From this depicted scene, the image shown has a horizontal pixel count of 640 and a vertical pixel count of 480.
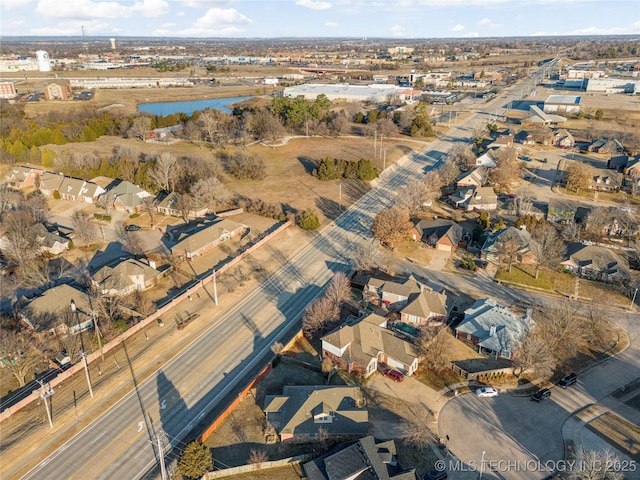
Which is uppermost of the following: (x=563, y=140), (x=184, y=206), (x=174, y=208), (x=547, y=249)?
(x=563, y=140)

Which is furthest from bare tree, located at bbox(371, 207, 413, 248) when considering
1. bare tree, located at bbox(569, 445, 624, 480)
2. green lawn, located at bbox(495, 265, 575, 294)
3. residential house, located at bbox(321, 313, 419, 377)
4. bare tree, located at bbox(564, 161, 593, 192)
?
bare tree, located at bbox(564, 161, 593, 192)

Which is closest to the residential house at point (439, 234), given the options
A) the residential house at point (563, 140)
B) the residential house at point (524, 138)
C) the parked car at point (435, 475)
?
the parked car at point (435, 475)

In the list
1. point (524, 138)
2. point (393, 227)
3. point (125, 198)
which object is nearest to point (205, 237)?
point (125, 198)

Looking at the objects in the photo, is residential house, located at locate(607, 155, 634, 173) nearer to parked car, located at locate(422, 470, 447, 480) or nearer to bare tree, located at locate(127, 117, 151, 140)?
parked car, located at locate(422, 470, 447, 480)

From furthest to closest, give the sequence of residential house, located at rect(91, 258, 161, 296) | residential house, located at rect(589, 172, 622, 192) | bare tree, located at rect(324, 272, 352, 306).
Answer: residential house, located at rect(589, 172, 622, 192) < residential house, located at rect(91, 258, 161, 296) < bare tree, located at rect(324, 272, 352, 306)

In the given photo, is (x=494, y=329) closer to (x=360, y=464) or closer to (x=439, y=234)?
(x=360, y=464)

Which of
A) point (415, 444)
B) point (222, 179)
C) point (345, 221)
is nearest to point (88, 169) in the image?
point (222, 179)
